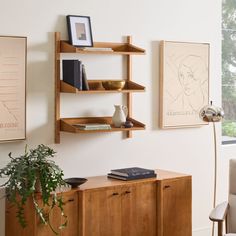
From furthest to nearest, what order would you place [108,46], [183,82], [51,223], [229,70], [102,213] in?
[229,70] < [183,82] < [108,46] < [102,213] < [51,223]

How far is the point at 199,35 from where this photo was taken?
503 centimetres

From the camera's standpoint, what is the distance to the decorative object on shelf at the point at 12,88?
386 centimetres

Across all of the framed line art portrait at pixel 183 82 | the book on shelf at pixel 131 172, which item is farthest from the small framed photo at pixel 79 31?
the book on shelf at pixel 131 172

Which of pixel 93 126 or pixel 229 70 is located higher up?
pixel 229 70

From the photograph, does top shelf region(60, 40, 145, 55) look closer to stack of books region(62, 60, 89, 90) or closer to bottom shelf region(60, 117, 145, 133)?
stack of books region(62, 60, 89, 90)

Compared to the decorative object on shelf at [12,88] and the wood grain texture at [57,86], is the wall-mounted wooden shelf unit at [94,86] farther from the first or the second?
the decorative object on shelf at [12,88]

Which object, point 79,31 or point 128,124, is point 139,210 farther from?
point 79,31

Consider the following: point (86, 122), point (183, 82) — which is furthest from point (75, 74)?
point (183, 82)

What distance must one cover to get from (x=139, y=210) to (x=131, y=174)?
277 millimetres

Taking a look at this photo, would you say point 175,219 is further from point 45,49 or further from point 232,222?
point 45,49

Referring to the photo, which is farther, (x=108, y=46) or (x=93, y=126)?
(x=108, y=46)

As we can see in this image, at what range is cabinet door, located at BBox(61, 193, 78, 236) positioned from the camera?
387 centimetres

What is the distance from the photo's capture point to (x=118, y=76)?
14.8 feet

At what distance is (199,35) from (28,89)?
5.86 feet
